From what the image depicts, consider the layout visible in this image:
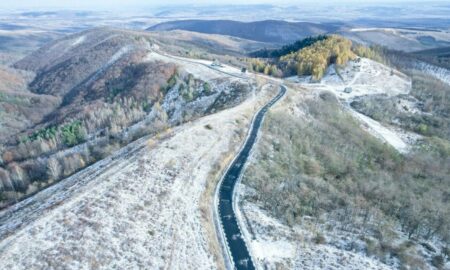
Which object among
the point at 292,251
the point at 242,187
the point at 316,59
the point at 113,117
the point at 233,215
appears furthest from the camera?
the point at 316,59

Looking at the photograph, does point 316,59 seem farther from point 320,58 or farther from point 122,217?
point 122,217

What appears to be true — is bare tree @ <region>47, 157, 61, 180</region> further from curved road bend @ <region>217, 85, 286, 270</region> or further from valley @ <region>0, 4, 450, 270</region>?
curved road bend @ <region>217, 85, 286, 270</region>

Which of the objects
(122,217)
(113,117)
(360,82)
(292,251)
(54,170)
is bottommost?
(113,117)

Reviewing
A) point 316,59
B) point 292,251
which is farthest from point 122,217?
point 316,59

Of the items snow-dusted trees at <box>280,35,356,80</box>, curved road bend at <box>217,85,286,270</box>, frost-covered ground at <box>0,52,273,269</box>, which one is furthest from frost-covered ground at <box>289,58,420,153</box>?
frost-covered ground at <box>0,52,273,269</box>

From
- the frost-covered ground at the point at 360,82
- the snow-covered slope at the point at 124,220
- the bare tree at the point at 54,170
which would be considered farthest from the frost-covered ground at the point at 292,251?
the frost-covered ground at the point at 360,82

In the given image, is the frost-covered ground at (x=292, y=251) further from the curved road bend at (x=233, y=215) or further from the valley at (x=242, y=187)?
the curved road bend at (x=233, y=215)

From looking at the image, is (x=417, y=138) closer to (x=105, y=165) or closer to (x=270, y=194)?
(x=270, y=194)
